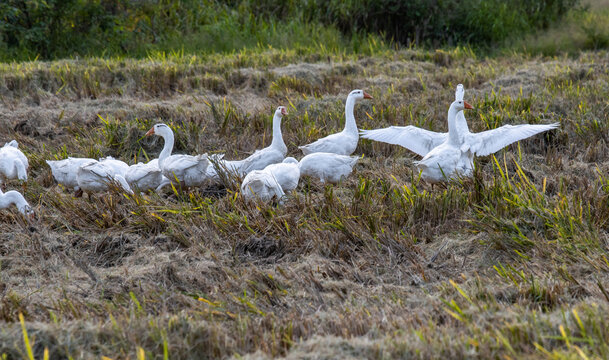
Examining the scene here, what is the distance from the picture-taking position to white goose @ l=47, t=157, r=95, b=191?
5.97 meters

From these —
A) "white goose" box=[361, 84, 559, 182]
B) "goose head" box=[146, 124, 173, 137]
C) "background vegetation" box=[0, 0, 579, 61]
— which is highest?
"white goose" box=[361, 84, 559, 182]

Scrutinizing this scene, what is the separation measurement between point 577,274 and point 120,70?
26.5ft

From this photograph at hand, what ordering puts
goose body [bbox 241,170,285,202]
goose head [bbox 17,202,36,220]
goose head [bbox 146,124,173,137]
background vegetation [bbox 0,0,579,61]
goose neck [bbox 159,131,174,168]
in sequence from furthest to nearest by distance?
1. background vegetation [bbox 0,0,579,61]
2. goose head [bbox 146,124,173,137]
3. goose neck [bbox 159,131,174,168]
4. goose body [bbox 241,170,285,202]
5. goose head [bbox 17,202,36,220]

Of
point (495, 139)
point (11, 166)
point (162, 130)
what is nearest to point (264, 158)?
point (162, 130)

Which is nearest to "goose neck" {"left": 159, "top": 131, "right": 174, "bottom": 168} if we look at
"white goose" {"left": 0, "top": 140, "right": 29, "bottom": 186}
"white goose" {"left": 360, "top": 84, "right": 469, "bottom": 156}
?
"white goose" {"left": 0, "top": 140, "right": 29, "bottom": 186}

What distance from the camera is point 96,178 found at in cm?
571

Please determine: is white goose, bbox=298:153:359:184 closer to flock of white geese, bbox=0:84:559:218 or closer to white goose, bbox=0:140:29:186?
flock of white geese, bbox=0:84:559:218

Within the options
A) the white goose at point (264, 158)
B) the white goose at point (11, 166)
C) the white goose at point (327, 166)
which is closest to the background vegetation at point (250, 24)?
the white goose at point (264, 158)

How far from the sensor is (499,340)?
3010 mm

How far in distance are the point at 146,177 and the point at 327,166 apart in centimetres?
156

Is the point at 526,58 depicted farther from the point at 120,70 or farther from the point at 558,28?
the point at 120,70

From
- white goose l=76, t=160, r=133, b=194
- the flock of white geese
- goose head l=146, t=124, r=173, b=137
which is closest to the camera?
the flock of white geese

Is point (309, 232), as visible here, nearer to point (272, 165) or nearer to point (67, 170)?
point (272, 165)

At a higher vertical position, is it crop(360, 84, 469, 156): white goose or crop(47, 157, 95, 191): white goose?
crop(360, 84, 469, 156): white goose
